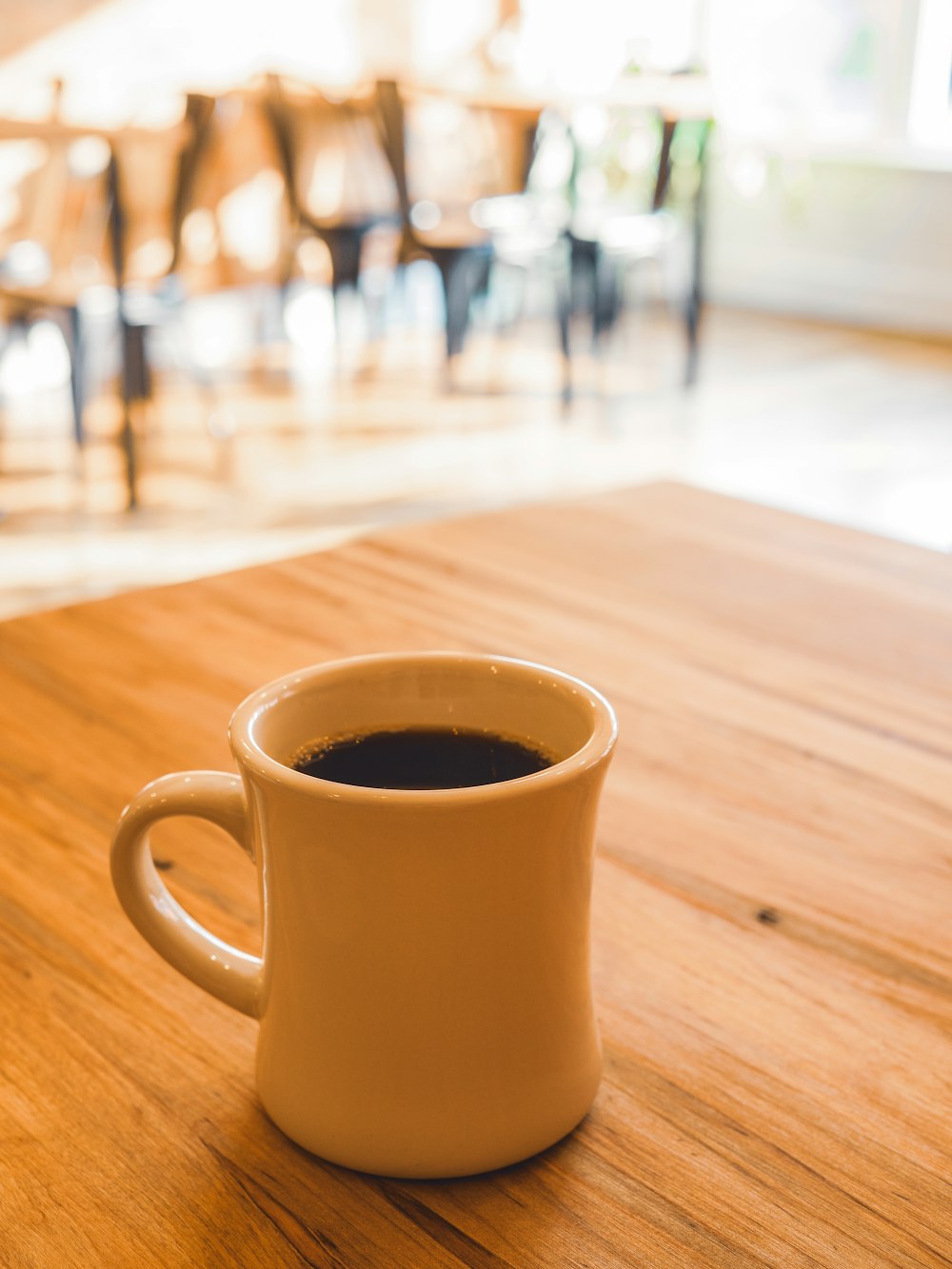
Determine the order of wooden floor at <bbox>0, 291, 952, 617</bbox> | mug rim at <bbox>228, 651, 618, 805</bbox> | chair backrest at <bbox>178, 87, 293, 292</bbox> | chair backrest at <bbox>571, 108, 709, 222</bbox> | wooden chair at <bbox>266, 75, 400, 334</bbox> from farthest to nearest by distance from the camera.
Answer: chair backrest at <bbox>571, 108, 709, 222</bbox>
chair backrest at <bbox>178, 87, 293, 292</bbox>
wooden chair at <bbox>266, 75, 400, 334</bbox>
wooden floor at <bbox>0, 291, 952, 617</bbox>
mug rim at <bbox>228, 651, 618, 805</bbox>

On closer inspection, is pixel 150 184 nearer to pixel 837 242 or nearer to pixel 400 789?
pixel 837 242

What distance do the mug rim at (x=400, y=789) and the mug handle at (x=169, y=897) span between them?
17 millimetres

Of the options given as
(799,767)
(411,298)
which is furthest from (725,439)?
(799,767)

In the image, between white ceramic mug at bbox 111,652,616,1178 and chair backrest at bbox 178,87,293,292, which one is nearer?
white ceramic mug at bbox 111,652,616,1178

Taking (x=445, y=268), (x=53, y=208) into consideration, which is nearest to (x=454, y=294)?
(x=445, y=268)

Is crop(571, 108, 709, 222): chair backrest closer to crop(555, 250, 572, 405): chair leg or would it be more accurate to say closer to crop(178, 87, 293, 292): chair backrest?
crop(178, 87, 293, 292): chair backrest

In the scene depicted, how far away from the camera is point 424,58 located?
4938 millimetres

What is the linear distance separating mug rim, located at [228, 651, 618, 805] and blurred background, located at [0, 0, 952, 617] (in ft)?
6.44

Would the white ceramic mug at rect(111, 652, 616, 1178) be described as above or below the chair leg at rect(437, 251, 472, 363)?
above

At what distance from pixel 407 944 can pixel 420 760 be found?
0.06 m

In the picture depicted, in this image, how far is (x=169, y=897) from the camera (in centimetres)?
35

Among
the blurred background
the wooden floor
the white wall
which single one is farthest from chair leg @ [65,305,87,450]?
the white wall

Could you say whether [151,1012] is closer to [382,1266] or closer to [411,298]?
[382,1266]

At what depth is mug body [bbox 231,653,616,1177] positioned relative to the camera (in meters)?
0.29
